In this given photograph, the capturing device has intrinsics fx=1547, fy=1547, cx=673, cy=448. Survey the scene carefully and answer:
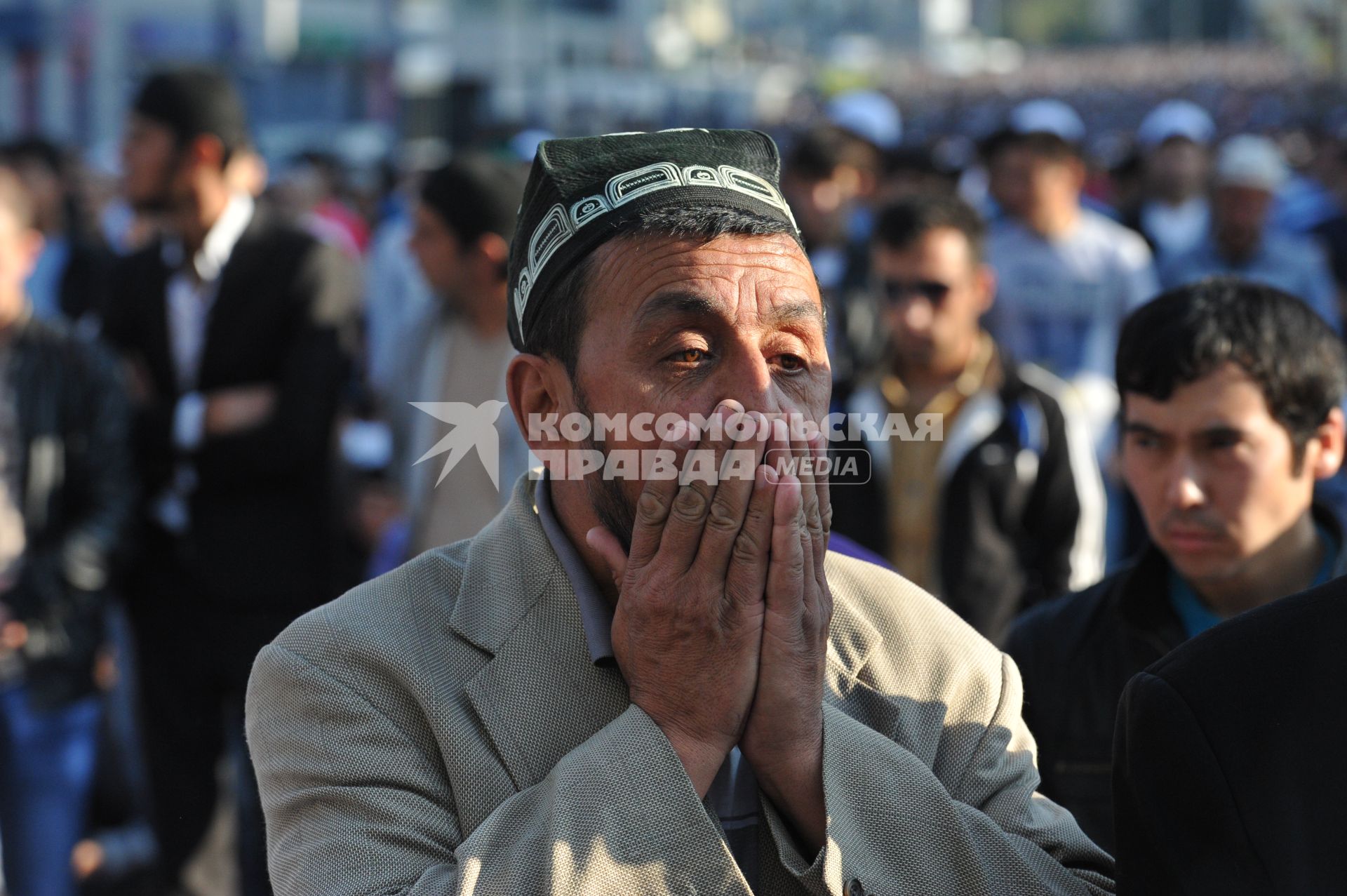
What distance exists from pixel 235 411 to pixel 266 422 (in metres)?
0.10

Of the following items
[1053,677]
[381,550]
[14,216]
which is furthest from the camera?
[381,550]

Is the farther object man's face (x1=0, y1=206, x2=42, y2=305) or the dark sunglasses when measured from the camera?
the dark sunglasses

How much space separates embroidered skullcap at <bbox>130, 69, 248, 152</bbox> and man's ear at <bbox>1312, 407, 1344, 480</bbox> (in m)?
3.55

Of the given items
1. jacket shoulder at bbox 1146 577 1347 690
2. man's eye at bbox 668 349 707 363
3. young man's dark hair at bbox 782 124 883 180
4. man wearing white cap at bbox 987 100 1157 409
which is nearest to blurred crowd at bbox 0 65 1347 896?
man wearing white cap at bbox 987 100 1157 409

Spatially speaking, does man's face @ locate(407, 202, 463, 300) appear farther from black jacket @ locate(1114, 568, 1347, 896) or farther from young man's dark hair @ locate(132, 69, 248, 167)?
black jacket @ locate(1114, 568, 1347, 896)

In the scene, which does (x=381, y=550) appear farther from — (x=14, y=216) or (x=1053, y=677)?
(x=1053, y=677)

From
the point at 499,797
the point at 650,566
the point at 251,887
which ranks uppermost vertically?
the point at 650,566

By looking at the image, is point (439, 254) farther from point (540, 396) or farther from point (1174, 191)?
point (1174, 191)

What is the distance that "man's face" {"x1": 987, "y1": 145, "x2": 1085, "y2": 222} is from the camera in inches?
274

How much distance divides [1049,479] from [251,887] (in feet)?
9.11

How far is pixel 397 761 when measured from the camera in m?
1.81

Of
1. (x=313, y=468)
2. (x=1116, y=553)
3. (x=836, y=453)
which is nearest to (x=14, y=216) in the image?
(x=313, y=468)

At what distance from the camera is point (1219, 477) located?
3.01 meters

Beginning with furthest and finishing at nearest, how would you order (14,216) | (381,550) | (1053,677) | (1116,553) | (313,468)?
1. (1116,553)
2. (381,550)
3. (313,468)
4. (14,216)
5. (1053,677)
